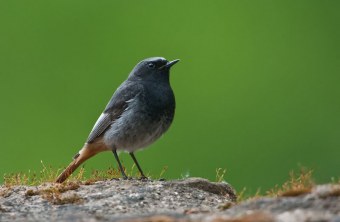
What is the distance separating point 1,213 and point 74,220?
1973mm

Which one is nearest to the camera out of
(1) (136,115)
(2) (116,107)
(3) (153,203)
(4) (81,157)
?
(3) (153,203)

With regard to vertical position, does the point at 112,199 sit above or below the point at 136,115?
below

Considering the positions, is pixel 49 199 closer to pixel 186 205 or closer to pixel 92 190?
pixel 92 190

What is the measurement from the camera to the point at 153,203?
877 centimetres

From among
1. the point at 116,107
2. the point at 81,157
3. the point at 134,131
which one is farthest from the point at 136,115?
the point at 81,157

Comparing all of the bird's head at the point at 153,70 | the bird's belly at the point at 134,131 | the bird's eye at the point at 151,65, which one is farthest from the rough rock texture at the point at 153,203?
the bird's eye at the point at 151,65

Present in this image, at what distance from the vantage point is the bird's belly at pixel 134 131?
11.1m

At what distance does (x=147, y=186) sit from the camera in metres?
9.56

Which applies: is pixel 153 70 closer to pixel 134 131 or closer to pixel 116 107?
pixel 116 107

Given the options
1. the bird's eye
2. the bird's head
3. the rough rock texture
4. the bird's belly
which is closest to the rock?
the rough rock texture

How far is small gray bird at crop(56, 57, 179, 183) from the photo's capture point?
11172 millimetres

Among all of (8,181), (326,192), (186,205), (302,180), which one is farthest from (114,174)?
(326,192)

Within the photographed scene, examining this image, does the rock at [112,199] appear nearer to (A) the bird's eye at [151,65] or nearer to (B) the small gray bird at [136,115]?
(B) the small gray bird at [136,115]

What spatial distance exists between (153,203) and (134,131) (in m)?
2.65
